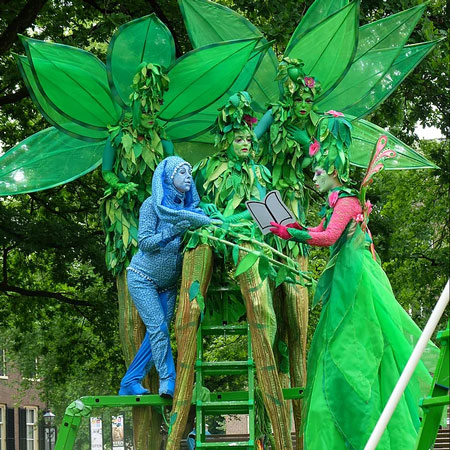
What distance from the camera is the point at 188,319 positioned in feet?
24.0

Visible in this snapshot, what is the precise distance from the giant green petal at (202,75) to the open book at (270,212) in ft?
7.42

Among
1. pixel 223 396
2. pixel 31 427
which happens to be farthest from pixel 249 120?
pixel 31 427

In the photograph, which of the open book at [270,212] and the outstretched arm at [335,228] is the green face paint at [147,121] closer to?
the open book at [270,212]

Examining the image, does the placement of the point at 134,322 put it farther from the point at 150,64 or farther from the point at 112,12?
the point at 112,12

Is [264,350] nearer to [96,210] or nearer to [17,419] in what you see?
[96,210]

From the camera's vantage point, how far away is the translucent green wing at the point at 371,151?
29.4 ft

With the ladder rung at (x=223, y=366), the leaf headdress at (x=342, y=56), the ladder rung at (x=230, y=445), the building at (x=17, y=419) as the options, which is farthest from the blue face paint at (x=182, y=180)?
the building at (x=17, y=419)

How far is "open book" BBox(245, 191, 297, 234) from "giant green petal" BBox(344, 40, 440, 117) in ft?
9.85

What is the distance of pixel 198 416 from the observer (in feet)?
23.5

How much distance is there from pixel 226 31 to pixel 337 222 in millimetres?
3562

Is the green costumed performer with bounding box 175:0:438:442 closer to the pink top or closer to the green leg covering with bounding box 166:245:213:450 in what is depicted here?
the green leg covering with bounding box 166:245:213:450

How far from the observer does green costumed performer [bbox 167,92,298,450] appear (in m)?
7.20

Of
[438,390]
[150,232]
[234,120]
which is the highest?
[234,120]

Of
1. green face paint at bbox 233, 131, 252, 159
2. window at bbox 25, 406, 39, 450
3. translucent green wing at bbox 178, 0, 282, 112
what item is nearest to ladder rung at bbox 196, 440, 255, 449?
green face paint at bbox 233, 131, 252, 159
